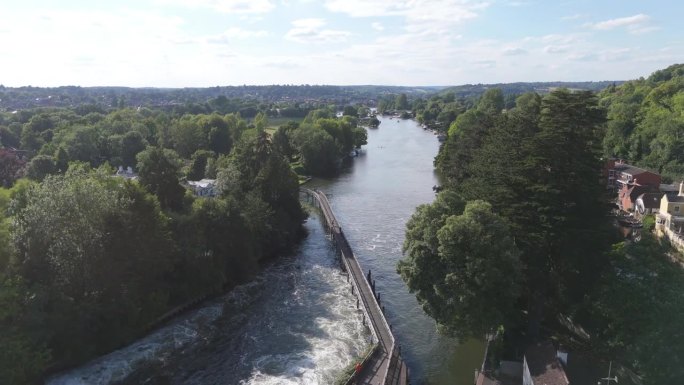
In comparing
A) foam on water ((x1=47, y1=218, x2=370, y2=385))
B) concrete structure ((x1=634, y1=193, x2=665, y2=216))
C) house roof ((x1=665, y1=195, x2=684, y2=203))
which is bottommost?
foam on water ((x1=47, y1=218, x2=370, y2=385))

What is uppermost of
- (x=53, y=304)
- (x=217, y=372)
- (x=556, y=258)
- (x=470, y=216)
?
(x=470, y=216)

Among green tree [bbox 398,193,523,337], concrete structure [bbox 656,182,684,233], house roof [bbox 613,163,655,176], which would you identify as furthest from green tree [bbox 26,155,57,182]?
house roof [bbox 613,163,655,176]

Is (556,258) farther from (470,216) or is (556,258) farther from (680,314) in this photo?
(680,314)

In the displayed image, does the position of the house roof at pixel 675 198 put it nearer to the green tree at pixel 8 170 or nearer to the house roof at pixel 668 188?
the house roof at pixel 668 188

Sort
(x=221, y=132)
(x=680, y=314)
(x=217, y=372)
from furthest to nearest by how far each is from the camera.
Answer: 1. (x=221, y=132)
2. (x=217, y=372)
3. (x=680, y=314)

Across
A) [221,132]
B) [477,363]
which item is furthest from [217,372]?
[221,132]

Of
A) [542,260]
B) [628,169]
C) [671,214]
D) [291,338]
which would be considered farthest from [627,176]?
[291,338]

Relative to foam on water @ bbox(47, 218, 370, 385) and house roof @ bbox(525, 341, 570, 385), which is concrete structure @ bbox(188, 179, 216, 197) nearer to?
foam on water @ bbox(47, 218, 370, 385)
